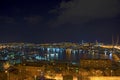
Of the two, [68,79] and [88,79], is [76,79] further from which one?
[68,79]

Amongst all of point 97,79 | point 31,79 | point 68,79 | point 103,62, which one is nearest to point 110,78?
point 97,79

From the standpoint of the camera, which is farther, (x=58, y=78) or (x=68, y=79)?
(x=58, y=78)

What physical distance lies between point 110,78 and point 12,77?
3.69 meters

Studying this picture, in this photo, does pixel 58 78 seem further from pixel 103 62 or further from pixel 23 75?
pixel 103 62

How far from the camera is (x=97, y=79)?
27.4ft

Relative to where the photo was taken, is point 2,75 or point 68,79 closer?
point 68,79

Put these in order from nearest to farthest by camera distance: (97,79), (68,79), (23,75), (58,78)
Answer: (68,79) → (97,79) → (58,78) → (23,75)

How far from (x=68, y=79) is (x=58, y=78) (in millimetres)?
2431

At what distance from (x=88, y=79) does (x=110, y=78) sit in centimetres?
74

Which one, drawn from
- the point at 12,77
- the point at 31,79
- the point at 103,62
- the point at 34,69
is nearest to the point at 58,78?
the point at 31,79

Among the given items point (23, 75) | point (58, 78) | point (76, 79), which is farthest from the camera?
point (23, 75)

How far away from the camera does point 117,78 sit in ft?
29.0

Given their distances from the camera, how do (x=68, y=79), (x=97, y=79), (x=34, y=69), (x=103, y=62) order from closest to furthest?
(x=68, y=79), (x=97, y=79), (x=34, y=69), (x=103, y=62)

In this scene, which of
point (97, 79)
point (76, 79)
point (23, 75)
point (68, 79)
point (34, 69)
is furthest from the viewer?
point (34, 69)
